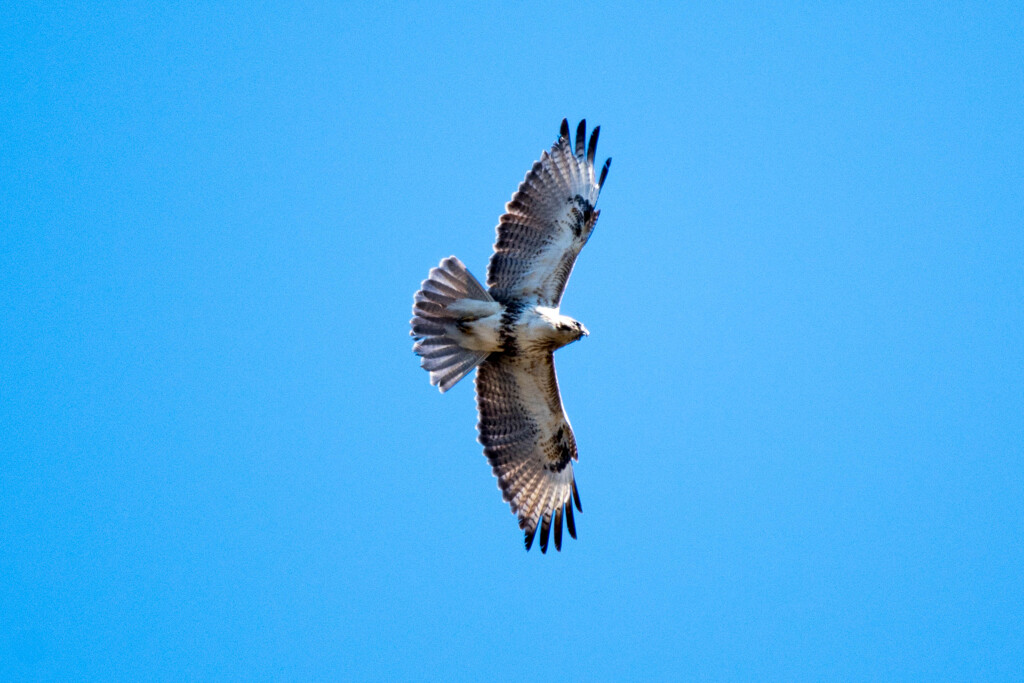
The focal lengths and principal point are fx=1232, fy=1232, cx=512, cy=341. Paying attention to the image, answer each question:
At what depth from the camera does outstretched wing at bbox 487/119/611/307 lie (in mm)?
8758

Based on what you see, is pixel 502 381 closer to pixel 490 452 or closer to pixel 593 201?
pixel 490 452

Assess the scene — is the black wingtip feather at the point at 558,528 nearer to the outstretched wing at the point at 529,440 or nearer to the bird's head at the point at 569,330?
the outstretched wing at the point at 529,440

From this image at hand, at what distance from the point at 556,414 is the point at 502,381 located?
0.49 meters

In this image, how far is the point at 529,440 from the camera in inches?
362

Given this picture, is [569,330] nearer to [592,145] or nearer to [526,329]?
[526,329]

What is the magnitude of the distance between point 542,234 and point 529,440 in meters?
1.56

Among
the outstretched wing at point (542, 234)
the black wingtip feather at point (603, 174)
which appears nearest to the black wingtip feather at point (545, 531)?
the outstretched wing at point (542, 234)

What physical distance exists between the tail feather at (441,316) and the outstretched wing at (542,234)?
233 millimetres

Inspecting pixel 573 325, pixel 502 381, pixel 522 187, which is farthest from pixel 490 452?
pixel 522 187

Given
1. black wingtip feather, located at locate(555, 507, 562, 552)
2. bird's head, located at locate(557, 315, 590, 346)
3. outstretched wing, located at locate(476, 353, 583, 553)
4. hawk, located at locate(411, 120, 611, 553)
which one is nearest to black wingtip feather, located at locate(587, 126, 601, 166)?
hawk, located at locate(411, 120, 611, 553)

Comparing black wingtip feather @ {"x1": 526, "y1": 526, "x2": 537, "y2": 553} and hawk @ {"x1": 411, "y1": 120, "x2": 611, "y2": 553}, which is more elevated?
hawk @ {"x1": 411, "y1": 120, "x2": 611, "y2": 553}

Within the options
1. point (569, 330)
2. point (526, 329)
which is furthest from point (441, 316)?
point (569, 330)

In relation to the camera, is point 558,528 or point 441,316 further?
point 558,528

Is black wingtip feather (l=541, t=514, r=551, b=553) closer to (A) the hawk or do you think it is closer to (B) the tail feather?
(A) the hawk
